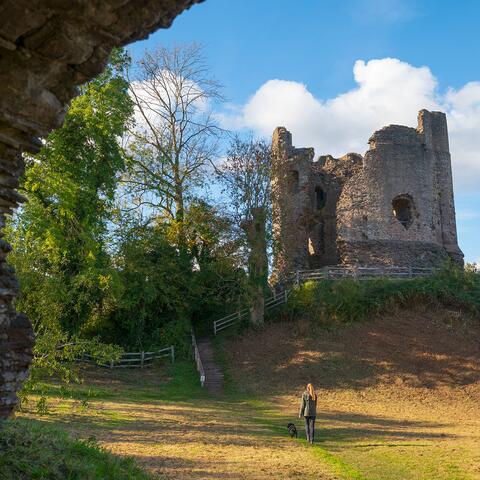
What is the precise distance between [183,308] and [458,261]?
1451cm

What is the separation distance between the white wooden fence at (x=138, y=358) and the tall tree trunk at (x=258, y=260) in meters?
3.83

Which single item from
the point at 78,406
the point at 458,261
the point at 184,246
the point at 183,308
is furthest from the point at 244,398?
the point at 458,261

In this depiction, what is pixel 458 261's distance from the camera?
28.9m

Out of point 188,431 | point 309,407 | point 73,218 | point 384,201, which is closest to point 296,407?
point 309,407

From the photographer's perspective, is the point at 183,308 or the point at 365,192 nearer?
the point at 183,308

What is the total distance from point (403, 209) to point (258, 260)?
32.1ft

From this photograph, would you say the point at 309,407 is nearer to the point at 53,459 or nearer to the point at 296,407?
the point at 296,407

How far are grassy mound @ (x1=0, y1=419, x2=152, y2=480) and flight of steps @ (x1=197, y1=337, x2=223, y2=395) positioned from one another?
1087cm

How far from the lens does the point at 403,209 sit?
29.0 meters

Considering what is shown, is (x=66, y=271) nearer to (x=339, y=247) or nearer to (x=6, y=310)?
(x=339, y=247)

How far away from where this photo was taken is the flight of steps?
18922 millimetres

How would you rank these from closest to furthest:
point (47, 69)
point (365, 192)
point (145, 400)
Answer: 1. point (47, 69)
2. point (145, 400)
3. point (365, 192)

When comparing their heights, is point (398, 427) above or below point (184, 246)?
below

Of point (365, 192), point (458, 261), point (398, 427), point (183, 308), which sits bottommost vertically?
point (398, 427)
